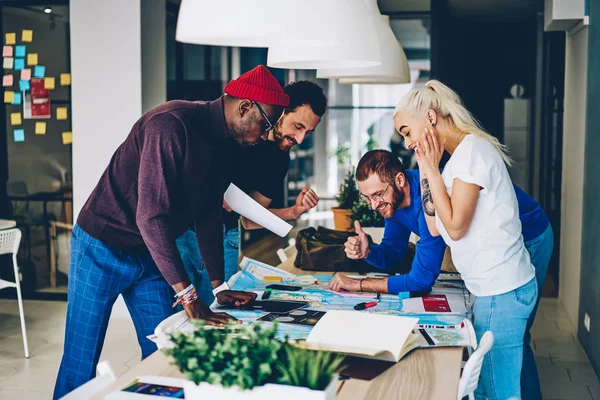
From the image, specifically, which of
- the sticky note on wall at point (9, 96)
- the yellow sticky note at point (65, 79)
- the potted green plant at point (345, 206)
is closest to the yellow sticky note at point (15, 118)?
the sticky note on wall at point (9, 96)

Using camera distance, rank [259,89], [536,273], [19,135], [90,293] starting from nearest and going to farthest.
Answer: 1. [259,89]
2. [90,293]
3. [536,273]
4. [19,135]

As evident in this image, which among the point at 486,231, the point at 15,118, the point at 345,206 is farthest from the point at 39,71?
the point at 486,231

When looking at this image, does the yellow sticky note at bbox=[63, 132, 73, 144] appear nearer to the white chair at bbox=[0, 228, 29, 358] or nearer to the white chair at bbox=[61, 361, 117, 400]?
the white chair at bbox=[0, 228, 29, 358]

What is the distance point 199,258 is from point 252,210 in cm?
40

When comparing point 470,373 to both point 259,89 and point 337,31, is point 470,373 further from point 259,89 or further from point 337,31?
point 259,89

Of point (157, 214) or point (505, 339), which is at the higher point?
point (157, 214)

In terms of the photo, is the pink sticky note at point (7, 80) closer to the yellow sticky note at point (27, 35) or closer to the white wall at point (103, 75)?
the yellow sticky note at point (27, 35)

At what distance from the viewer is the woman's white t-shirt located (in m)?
2.27

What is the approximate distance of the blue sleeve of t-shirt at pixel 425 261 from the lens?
2680mm

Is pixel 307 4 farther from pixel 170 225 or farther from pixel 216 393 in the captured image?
pixel 170 225

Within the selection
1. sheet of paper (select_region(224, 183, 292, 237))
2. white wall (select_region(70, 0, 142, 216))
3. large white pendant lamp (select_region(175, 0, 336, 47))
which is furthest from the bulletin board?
large white pendant lamp (select_region(175, 0, 336, 47))

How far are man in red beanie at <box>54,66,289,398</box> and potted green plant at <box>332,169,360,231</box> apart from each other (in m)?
1.48

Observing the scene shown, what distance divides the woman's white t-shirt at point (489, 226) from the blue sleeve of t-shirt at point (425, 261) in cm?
29

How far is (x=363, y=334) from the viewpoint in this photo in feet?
6.81
